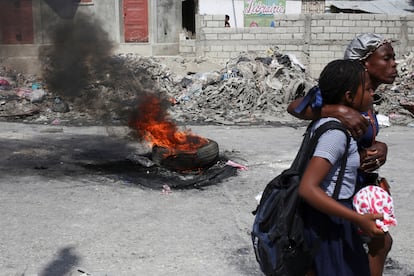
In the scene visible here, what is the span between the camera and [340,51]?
17109mm

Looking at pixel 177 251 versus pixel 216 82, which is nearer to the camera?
pixel 177 251

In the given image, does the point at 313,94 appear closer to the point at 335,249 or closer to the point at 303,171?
the point at 303,171

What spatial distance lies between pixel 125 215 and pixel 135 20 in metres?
16.3

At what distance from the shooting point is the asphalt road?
412cm

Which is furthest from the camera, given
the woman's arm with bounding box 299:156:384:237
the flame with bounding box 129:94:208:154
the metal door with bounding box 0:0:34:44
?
the metal door with bounding box 0:0:34:44

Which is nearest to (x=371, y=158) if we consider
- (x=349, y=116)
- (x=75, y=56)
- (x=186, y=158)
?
(x=349, y=116)

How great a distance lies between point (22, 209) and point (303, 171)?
377 cm

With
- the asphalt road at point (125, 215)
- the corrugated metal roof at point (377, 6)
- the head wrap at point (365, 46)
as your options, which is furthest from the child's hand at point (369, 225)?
the corrugated metal roof at point (377, 6)

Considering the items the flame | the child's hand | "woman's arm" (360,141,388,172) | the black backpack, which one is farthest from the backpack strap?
the flame

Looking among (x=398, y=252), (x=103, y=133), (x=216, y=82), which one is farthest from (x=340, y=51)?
(x=398, y=252)

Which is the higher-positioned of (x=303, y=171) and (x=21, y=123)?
(x=303, y=171)

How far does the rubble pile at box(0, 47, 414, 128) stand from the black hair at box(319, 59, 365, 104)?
283 inches

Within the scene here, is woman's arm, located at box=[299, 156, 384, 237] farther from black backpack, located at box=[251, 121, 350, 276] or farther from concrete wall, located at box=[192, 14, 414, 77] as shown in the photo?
concrete wall, located at box=[192, 14, 414, 77]

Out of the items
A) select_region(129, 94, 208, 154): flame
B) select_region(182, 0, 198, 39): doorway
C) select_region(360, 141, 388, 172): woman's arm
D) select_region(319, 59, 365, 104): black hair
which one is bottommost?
select_region(129, 94, 208, 154): flame
